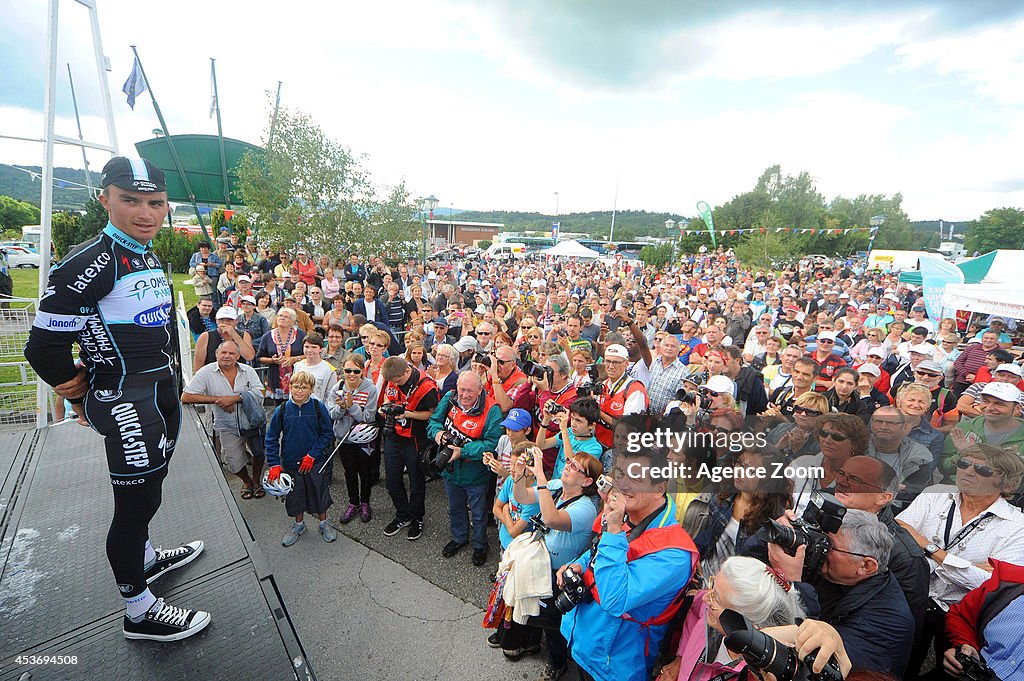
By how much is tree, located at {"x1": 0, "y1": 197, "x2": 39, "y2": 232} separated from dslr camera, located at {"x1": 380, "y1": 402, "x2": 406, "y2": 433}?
79710 millimetres

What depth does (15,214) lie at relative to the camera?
188 feet

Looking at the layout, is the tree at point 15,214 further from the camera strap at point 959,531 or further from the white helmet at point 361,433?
the camera strap at point 959,531

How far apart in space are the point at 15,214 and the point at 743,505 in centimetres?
8701

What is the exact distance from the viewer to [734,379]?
5547 mm

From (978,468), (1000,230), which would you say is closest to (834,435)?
(978,468)

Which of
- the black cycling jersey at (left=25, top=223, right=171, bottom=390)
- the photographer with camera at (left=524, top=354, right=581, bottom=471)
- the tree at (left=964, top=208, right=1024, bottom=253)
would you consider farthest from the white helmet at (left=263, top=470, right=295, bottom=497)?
the tree at (left=964, top=208, right=1024, bottom=253)

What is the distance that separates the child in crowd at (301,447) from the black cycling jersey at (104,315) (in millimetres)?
2037

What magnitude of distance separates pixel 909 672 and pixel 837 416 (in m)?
1.50

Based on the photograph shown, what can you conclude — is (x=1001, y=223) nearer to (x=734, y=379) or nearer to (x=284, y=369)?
(x=734, y=379)

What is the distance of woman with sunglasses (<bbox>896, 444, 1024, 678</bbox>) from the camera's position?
7.79ft

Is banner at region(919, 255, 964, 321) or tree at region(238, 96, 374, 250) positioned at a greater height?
tree at region(238, 96, 374, 250)

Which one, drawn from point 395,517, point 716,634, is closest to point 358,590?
point 395,517

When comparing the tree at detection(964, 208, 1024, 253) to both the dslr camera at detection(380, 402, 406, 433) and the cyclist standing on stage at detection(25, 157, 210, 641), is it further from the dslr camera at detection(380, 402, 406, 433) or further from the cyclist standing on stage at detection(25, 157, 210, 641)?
the cyclist standing on stage at detection(25, 157, 210, 641)

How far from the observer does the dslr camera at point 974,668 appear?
1.99m
